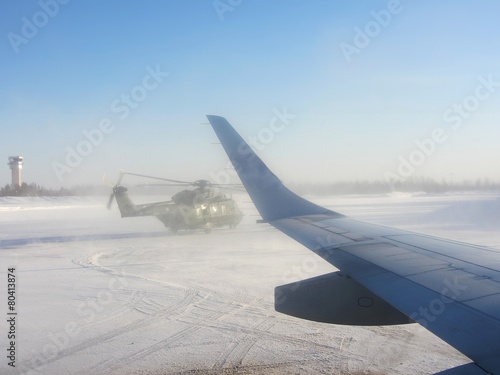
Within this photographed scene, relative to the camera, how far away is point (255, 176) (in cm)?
550

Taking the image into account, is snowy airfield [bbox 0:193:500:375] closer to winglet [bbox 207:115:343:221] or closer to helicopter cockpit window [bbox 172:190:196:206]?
winglet [bbox 207:115:343:221]

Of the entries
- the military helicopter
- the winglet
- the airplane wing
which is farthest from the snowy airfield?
the military helicopter

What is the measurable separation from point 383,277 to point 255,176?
9.35ft

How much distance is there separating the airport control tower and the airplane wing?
64.7m

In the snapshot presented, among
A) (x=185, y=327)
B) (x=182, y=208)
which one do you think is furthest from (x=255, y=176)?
(x=182, y=208)

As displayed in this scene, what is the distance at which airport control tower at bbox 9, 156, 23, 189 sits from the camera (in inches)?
2424

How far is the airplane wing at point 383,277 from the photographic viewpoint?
6.61ft

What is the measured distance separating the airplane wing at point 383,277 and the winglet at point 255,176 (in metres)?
0.01

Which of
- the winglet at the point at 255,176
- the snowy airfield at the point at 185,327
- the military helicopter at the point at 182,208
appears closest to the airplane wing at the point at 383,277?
the winglet at the point at 255,176

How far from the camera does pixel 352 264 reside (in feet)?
10.9

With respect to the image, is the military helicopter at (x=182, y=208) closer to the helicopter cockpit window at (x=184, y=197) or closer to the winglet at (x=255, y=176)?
the helicopter cockpit window at (x=184, y=197)

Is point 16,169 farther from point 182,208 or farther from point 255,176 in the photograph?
point 255,176

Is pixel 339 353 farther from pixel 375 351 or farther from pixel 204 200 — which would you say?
pixel 204 200

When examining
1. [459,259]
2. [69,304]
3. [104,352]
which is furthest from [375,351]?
[69,304]
